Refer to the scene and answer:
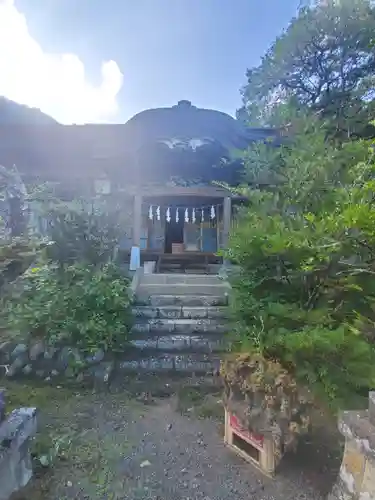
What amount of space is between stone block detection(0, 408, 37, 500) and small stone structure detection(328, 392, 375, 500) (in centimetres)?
215

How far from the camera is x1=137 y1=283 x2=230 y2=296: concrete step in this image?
20.5ft

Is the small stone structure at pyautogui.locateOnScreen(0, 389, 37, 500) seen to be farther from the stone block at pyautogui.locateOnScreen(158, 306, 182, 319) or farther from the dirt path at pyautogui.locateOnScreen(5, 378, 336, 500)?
the stone block at pyautogui.locateOnScreen(158, 306, 182, 319)

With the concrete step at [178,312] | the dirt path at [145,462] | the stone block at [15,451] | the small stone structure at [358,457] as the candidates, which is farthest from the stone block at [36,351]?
the small stone structure at [358,457]

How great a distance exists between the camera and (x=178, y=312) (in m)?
5.61

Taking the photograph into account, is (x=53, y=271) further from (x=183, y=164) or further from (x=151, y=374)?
(x=183, y=164)

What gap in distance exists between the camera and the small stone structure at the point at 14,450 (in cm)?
212

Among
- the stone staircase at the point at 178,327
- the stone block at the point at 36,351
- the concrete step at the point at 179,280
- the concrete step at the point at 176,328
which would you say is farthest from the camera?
the concrete step at the point at 179,280

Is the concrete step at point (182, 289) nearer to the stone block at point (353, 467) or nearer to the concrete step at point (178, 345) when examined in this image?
the concrete step at point (178, 345)

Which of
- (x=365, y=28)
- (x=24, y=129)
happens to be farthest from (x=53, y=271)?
(x=365, y=28)

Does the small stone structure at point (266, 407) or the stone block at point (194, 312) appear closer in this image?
the small stone structure at point (266, 407)

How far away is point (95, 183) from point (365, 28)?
7.66 m

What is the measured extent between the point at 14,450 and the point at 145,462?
1.10 meters

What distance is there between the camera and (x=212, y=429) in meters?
3.32

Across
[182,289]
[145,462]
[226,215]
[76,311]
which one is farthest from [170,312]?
[226,215]
